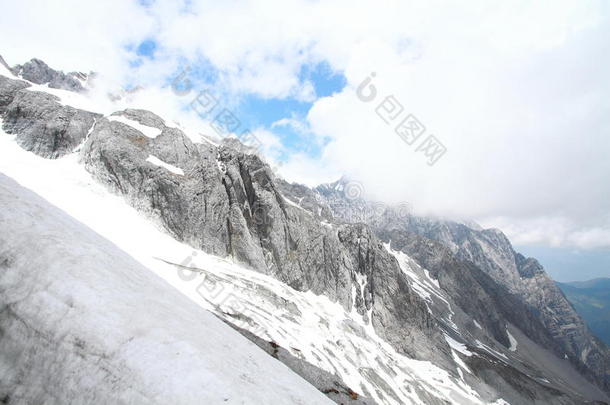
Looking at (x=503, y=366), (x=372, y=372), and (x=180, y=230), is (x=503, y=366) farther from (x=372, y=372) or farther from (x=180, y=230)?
(x=180, y=230)

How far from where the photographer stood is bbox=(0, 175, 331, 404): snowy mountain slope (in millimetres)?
3508

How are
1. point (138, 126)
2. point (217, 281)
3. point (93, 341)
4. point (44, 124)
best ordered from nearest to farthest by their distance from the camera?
point (93, 341)
point (217, 281)
point (44, 124)
point (138, 126)

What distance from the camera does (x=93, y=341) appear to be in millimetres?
3721

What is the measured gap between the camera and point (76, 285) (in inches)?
162

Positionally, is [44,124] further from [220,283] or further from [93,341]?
[93,341]

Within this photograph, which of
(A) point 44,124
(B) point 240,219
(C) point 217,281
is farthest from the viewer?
(B) point 240,219

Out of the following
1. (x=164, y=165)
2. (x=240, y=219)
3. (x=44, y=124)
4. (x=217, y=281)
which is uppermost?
(x=240, y=219)

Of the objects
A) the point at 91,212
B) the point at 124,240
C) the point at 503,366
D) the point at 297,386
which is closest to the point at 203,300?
the point at 124,240

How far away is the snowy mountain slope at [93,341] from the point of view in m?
3.51

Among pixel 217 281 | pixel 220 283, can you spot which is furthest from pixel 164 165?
pixel 220 283

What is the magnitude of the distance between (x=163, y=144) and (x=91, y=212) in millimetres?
28215

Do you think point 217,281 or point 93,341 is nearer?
point 93,341

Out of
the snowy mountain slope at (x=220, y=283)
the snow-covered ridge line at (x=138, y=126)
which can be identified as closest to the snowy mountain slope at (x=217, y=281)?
the snowy mountain slope at (x=220, y=283)

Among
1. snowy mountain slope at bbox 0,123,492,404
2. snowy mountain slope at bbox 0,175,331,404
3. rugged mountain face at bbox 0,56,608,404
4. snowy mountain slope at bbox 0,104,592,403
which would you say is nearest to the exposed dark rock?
rugged mountain face at bbox 0,56,608,404
